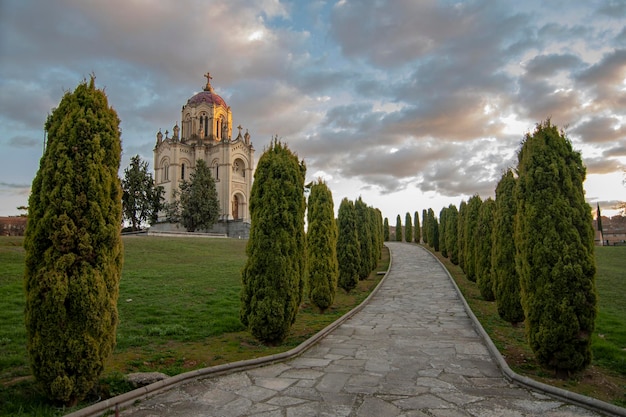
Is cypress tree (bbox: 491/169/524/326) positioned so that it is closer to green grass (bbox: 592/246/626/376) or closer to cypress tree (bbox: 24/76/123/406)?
green grass (bbox: 592/246/626/376)

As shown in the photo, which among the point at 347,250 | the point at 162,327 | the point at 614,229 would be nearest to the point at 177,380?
the point at 162,327

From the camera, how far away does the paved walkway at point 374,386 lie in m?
4.12

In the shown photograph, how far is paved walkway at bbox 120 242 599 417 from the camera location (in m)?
Answer: 4.12

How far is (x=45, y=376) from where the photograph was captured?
4.18 meters

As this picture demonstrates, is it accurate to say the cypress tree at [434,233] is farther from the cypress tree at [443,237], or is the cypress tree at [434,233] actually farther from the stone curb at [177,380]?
the stone curb at [177,380]

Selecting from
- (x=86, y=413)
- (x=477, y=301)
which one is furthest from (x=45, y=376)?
(x=477, y=301)

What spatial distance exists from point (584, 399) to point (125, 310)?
27.9ft

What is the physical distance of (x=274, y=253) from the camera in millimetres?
7098

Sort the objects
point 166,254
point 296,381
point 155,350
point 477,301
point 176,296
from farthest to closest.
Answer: point 166,254
point 477,301
point 176,296
point 155,350
point 296,381

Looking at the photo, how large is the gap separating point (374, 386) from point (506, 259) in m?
5.72

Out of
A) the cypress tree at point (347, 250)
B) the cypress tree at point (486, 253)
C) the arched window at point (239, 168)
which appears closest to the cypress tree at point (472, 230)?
the cypress tree at point (486, 253)

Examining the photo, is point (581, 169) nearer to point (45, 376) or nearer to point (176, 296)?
point (45, 376)

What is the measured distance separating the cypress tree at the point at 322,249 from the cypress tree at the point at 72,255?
6521 millimetres

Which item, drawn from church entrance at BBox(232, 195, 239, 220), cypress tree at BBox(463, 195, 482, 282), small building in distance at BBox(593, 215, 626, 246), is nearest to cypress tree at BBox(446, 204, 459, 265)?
cypress tree at BBox(463, 195, 482, 282)
